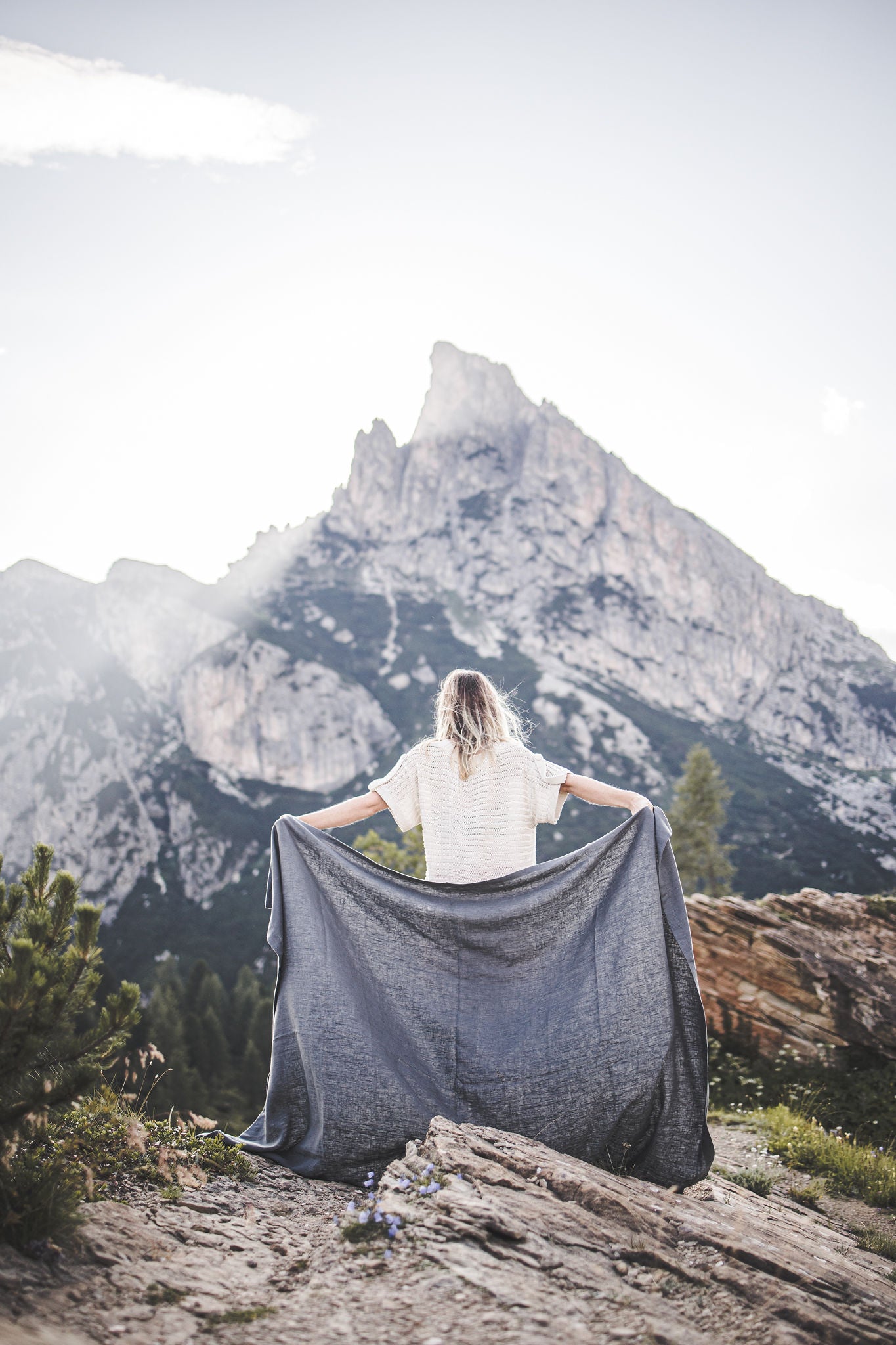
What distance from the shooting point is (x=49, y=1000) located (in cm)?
300

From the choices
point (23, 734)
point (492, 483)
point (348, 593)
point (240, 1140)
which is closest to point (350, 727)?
point (348, 593)

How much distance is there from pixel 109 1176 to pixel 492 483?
19729cm

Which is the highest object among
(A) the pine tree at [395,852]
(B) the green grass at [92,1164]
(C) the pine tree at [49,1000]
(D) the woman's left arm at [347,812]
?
(D) the woman's left arm at [347,812]

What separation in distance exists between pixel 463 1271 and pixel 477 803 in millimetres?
2528

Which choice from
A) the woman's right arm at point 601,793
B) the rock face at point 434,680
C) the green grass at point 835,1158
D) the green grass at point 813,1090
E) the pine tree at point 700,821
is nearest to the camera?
the woman's right arm at point 601,793

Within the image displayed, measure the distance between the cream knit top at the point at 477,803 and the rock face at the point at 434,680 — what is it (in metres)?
110

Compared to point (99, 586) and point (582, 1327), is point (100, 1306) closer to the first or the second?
point (582, 1327)

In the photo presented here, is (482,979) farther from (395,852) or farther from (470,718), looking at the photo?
(395,852)

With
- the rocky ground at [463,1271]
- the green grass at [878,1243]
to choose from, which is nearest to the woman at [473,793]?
the rocky ground at [463,1271]

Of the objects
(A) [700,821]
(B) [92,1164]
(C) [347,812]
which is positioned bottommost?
(B) [92,1164]

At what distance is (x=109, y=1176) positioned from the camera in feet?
12.2

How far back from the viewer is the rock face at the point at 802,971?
8.27 m

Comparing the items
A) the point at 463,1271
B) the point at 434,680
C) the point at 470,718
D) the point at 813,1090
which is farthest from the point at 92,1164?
the point at 434,680

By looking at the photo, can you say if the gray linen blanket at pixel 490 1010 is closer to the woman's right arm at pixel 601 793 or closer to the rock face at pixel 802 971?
the woman's right arm at pixel 601 793
